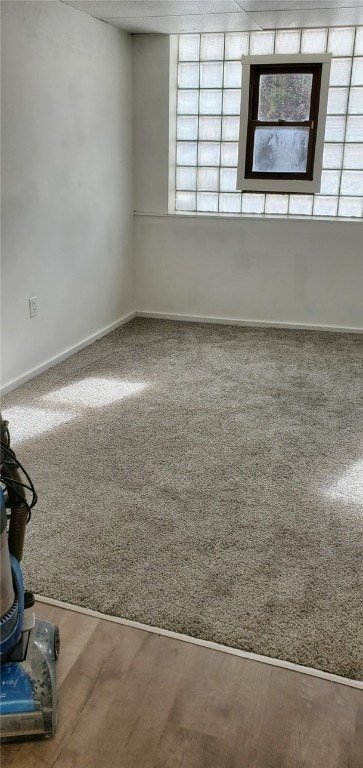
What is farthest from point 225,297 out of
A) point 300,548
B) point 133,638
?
point 133,638

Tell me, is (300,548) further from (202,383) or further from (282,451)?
(202,383)

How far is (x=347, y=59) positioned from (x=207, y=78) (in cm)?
101

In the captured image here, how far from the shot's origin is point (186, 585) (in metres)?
2.00

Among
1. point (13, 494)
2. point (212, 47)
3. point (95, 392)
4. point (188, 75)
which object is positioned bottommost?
point (95, 392)

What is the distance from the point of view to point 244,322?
5070mm

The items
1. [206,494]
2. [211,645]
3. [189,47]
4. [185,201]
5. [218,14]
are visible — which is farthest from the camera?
[185,201]

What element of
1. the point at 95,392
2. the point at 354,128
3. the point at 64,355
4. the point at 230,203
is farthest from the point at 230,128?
the point at 95,392

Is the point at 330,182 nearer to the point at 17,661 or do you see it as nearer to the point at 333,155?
the point at 333,155

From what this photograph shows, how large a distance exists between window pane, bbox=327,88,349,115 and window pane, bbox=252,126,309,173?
0.25 metres

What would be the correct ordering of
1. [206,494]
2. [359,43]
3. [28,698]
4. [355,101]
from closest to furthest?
[28,698], [206,494], [359,43], [355,101]

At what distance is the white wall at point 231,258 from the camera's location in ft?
15.4

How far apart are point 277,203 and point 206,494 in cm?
302

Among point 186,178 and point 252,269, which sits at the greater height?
point 186,178

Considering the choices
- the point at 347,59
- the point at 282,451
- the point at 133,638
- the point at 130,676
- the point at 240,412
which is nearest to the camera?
the point at 130,676
